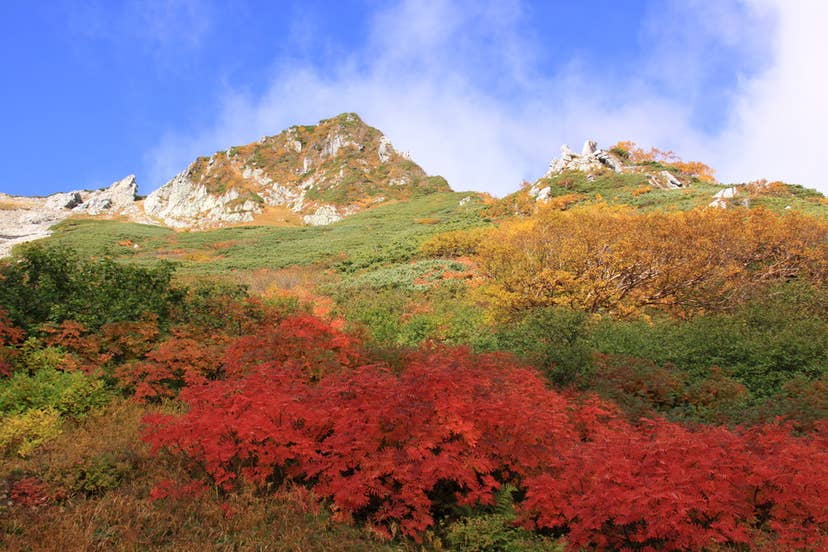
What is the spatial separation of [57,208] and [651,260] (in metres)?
86.6

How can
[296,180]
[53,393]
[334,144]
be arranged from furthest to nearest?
[334,144], [296,180], [53,393]

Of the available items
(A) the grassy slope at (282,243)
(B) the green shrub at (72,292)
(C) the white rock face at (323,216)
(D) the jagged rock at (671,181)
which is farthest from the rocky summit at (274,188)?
(B) the green shrub at (72,292)

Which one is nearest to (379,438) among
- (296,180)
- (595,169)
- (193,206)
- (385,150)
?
(595,169)

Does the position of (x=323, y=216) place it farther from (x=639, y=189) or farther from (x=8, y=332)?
(x=8, y=332)

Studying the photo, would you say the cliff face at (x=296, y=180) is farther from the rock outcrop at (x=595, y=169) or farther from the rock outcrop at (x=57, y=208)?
the rock outcrop at (x=595, y=169)

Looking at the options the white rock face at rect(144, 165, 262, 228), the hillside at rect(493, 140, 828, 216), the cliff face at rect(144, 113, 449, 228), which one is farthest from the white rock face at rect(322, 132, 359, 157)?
Answer: the hillside at rect(493, 140, 828, 216)

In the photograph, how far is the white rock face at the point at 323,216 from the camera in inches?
2596

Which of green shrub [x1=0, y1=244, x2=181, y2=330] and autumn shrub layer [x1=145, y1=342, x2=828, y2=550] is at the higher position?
green shrub [x1=0, y1=244, x2=181, y2=330]

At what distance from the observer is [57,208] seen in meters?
75.9

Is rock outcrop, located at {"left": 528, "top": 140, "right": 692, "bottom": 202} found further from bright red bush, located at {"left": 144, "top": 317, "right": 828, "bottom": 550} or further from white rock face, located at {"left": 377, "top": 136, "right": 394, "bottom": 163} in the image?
white rock face, located at {"left": 377, "top": 136, "right": 394, "bottom": 163}

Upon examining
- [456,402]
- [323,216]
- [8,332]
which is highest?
[323,216]

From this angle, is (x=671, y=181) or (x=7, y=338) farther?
(x=671, y=181)

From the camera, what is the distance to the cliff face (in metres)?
70.8

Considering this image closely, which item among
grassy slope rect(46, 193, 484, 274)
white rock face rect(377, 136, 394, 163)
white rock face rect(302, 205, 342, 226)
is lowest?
grassy slope rect(46, 193, 484, 274)
